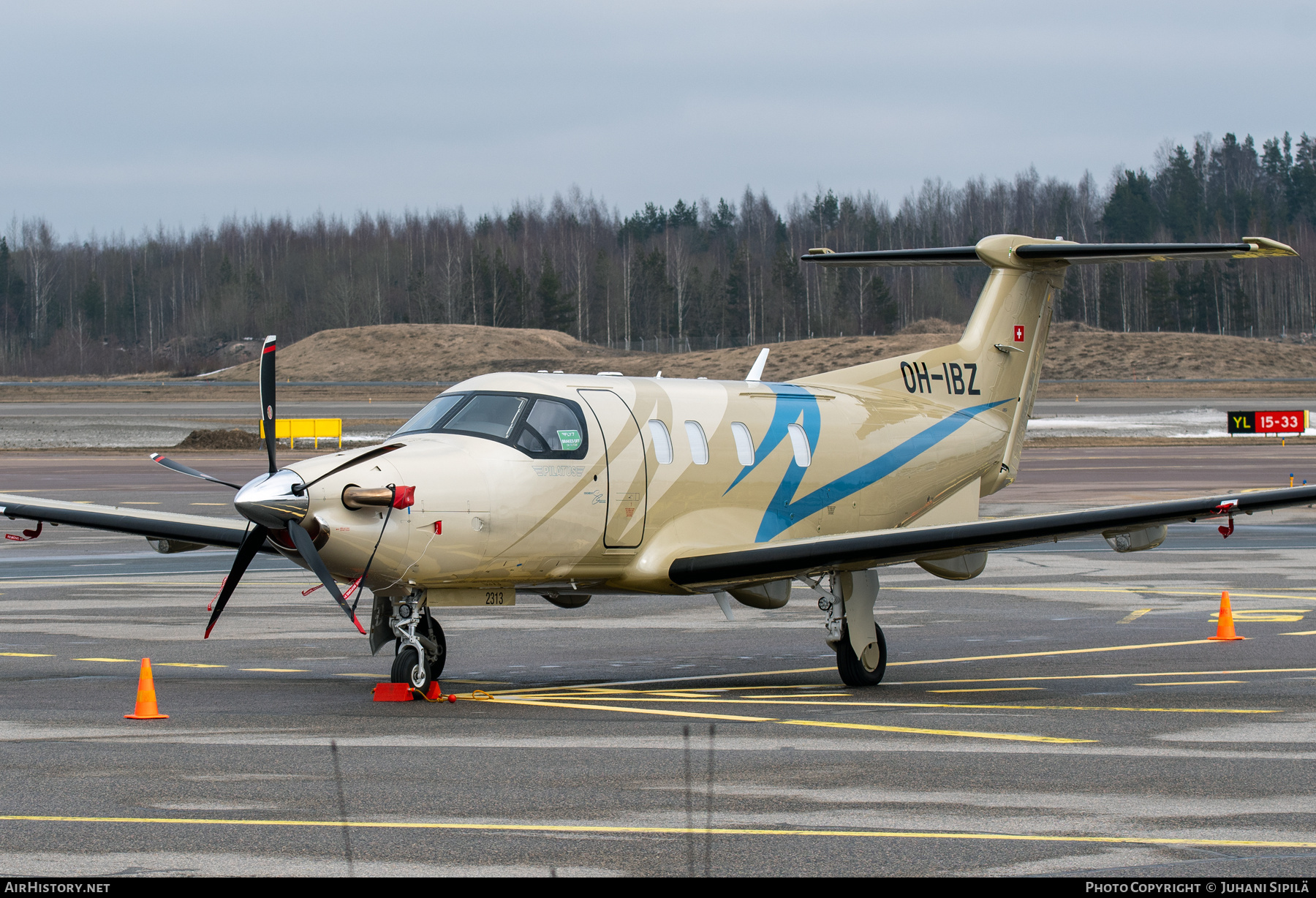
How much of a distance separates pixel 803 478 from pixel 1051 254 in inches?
207

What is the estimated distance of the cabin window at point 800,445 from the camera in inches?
599

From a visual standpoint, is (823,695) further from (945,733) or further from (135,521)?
(135,521)

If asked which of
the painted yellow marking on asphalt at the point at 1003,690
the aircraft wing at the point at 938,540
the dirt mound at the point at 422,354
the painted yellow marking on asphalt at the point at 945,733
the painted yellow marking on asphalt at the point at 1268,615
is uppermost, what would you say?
the dirt mound at the point at 422,354

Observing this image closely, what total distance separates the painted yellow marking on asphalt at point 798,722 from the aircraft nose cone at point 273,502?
2592 mm

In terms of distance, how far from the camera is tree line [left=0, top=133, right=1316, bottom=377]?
480 feet

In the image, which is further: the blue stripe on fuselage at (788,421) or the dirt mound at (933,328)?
the dirt mound at (933,328)

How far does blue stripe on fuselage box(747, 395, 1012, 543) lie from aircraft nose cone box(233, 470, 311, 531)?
475 cm

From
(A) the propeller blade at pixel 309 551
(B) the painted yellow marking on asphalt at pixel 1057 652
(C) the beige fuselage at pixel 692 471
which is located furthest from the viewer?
(B) the painted yellow marking on asphalt at pixel 1057 652

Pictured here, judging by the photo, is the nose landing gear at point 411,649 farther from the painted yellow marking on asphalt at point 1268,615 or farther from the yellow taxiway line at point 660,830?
the painted yellow marking on asphalt at point 1268,615

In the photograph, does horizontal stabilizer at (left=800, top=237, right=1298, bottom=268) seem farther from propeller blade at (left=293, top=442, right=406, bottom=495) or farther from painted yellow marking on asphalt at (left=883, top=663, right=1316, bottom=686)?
propeller blade at (left=293, top=442, right=406, bottom=495)

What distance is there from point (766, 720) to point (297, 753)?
3.85 metres

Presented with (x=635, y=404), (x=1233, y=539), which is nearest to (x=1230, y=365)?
(x=1233, y=539)

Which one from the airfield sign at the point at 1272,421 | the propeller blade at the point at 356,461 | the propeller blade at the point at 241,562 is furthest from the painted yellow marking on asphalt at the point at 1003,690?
the airfield sign at the point at 1272,421

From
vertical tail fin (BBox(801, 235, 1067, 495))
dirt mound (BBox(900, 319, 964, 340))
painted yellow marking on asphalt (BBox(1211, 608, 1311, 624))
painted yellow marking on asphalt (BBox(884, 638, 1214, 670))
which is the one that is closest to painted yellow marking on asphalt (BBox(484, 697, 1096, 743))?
painted yellow marking on asphalt (BBox(884, 638, 1214, 670))
